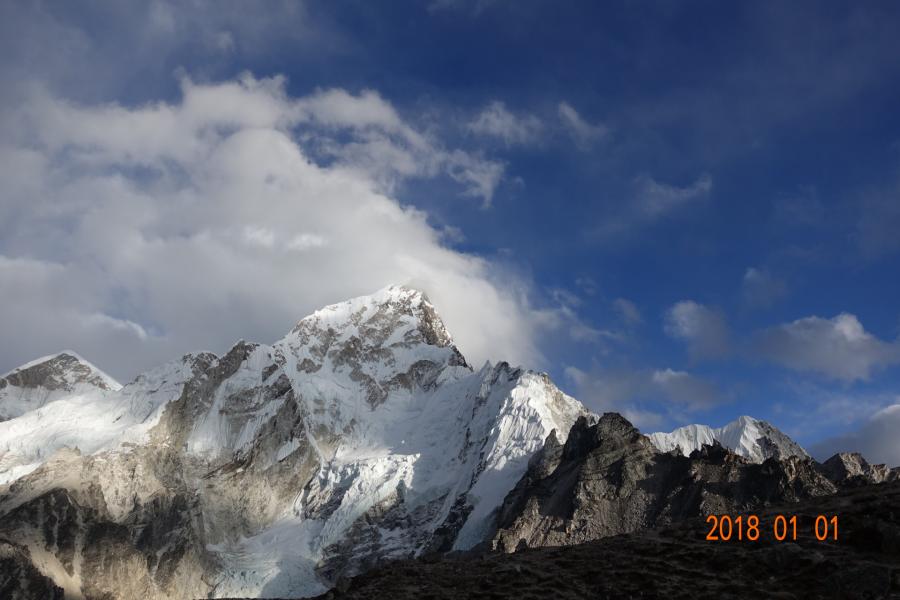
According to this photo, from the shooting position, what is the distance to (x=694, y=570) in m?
33.9

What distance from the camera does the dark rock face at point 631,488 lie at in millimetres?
129875

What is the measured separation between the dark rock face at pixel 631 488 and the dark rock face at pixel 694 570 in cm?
9640

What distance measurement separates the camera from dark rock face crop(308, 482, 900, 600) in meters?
30.8

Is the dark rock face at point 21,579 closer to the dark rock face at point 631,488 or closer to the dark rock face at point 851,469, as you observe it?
the dark rock face at point 631,488

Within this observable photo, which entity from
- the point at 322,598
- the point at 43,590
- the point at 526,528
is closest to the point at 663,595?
the point at 322,598
